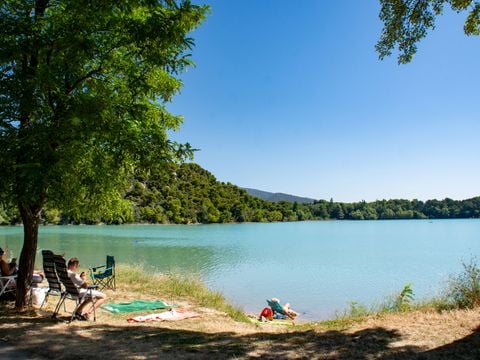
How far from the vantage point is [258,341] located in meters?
6.04

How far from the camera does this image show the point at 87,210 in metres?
9.20

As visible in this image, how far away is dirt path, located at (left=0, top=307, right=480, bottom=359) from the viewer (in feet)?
16.9

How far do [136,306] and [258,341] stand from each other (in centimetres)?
499

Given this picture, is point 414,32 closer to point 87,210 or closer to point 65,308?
point 87,210

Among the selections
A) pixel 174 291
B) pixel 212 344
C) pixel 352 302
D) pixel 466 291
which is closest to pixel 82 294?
pixel 212 344

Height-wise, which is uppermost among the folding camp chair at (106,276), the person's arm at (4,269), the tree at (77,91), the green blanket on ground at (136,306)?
the tree at (77,91)

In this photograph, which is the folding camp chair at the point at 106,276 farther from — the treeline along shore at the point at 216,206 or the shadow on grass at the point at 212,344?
the treeline along shore at the point at 216,206

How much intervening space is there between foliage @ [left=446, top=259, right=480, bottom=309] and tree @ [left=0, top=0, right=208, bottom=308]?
19.3ft

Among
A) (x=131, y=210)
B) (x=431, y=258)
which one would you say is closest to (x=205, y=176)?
(x=431, y=258)

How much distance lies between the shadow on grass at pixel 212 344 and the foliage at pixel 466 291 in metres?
2.50

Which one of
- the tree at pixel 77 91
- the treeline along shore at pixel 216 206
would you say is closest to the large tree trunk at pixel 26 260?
the tree at pixel 77 91

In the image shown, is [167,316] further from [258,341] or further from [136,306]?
[258,341]

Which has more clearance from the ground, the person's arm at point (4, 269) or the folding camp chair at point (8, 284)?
the person's arm at point (4, 269)

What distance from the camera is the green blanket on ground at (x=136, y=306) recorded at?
978 cm
